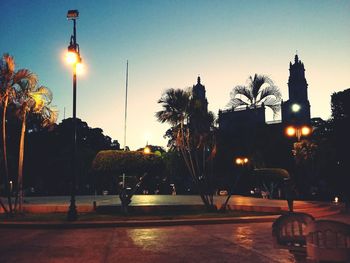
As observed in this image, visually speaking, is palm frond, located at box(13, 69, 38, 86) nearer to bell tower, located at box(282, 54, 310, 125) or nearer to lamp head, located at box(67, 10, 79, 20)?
lamp head, located at box(67, 10, 79, 20)

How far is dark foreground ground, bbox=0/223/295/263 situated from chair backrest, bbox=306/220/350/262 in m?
3.25

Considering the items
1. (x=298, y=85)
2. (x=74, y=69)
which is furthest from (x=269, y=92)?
(x=298, y=85)

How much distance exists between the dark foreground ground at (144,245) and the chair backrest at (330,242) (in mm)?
3253

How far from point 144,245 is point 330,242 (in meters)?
6.09

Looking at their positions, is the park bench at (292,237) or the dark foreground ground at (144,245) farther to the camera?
the dark foreground ground at (144,245)

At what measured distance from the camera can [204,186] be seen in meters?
19.3

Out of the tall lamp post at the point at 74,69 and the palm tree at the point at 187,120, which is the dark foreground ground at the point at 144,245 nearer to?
the tall lamp post at the point at 74,69

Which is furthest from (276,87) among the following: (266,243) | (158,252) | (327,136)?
(158,252)

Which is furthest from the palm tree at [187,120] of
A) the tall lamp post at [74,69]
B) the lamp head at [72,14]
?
the lamp head at [72,14]

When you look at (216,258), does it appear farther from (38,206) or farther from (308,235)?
(38,206)

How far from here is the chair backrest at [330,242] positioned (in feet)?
14.4

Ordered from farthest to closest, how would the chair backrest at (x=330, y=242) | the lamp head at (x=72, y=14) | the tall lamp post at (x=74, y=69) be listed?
the lamp head at (x=72, y=14) → the tall lamp post at (x=74, y=69) → the chair backrest at (x=330, y=242)

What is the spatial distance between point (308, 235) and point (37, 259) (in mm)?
5932

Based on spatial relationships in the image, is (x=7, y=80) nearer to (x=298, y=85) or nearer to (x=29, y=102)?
(x=29, y=102)
